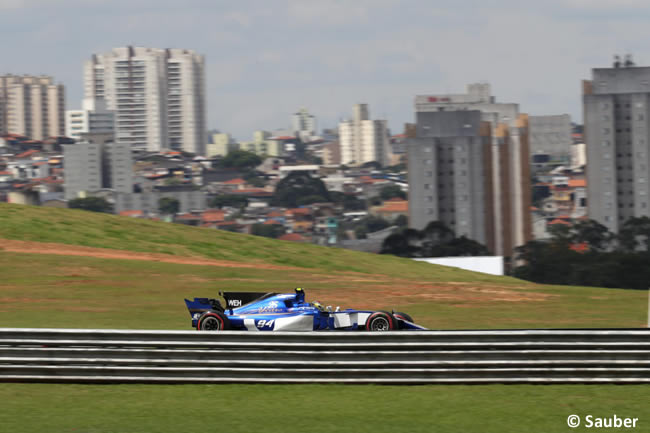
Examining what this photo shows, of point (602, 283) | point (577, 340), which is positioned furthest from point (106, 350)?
point (602, 283)

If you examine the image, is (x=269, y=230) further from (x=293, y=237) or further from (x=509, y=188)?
(x=509, y=188)

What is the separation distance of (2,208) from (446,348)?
29.7m

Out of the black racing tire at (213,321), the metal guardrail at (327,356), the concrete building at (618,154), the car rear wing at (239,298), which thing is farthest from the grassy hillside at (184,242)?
the concrete building at (618,154)

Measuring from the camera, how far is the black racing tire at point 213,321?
1510 cm

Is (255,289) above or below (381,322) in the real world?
below

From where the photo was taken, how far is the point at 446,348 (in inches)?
428

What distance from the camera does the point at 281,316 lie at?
50.2 feet
